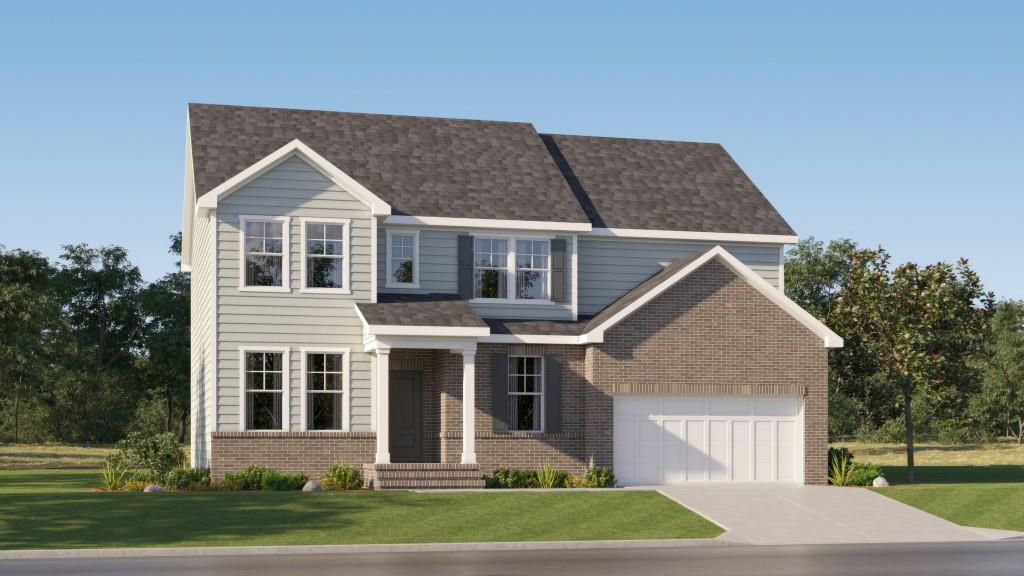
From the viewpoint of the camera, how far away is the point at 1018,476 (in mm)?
39656

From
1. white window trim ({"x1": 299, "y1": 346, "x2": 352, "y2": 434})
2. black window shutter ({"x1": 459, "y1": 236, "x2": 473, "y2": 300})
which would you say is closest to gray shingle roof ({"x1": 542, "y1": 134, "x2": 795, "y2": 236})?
black window shutter ({"x1": 459, "y1": 236, "x2": 473, "y2": 300})

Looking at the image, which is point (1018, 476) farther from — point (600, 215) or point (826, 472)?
point (600, 215)

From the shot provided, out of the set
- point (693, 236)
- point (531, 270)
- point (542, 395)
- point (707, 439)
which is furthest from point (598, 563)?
point (693, 236)

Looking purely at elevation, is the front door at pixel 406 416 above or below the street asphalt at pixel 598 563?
above

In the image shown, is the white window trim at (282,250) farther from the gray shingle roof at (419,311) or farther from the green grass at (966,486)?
the green grass at (966,486)

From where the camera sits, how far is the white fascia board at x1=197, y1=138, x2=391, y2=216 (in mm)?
29969

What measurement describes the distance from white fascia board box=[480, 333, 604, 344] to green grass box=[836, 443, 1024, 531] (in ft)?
24.8

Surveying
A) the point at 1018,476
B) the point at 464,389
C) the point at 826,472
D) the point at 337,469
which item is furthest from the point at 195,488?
the point at 1018,476

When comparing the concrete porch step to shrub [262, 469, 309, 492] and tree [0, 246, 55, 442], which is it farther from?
tree [0, 246, 55, 442]

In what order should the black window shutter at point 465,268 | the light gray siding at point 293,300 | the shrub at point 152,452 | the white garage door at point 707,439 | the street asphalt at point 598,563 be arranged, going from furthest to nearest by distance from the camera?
the black window shutter at point 465,268
the white garage door at point 707,439
the shrub at point 152,452
the light gray siding at point 293,300
the street asphalt at point 598,563

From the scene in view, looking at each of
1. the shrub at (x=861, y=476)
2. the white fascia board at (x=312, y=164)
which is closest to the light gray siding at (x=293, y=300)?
the white fascia board at (x=312, y=164)

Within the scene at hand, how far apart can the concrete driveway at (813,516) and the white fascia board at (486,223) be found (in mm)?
7024

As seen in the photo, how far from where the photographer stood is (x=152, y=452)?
102 ft

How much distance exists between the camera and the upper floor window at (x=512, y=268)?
33.0 meters
